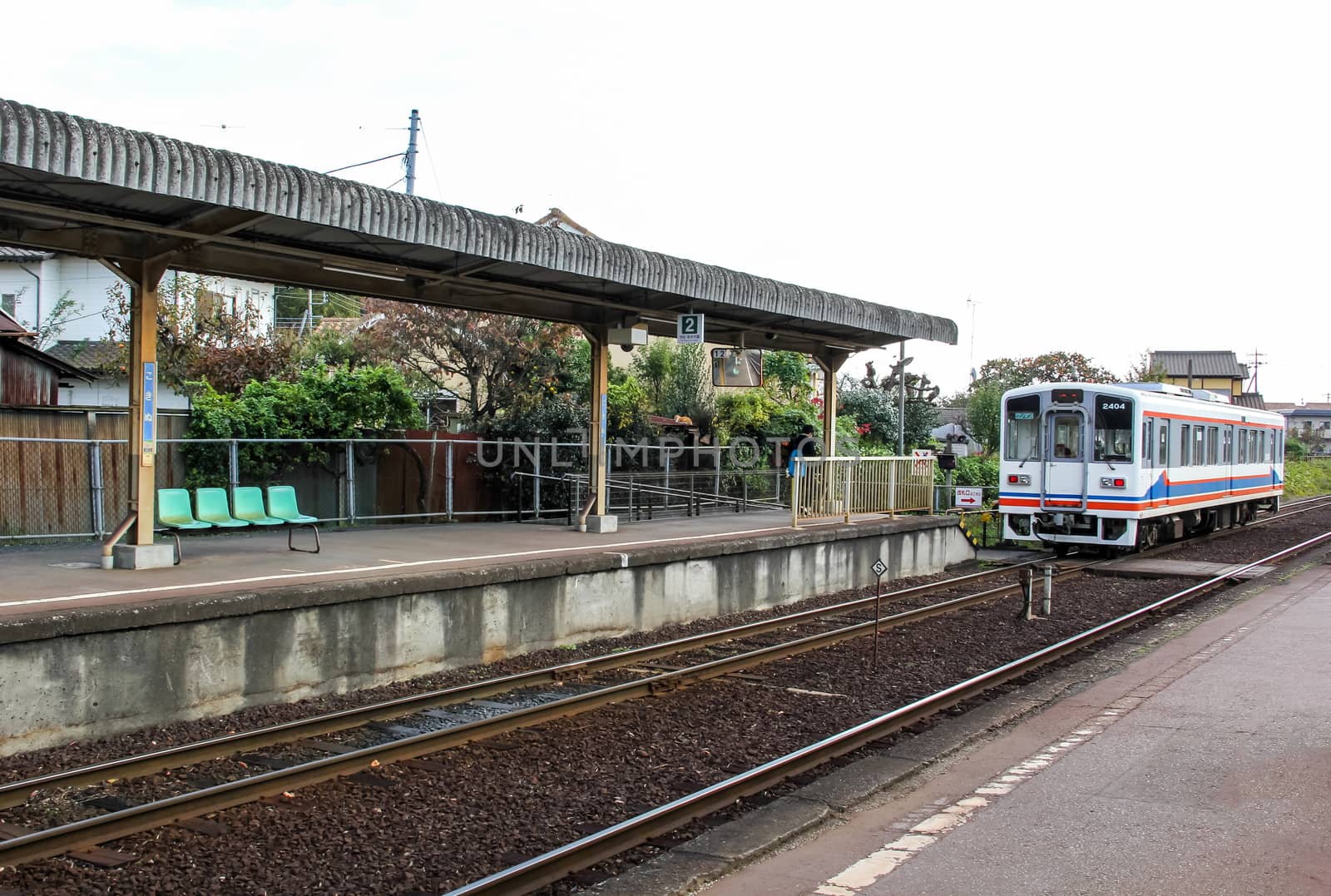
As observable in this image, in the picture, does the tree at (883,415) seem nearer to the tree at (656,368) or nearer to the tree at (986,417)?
the tree at (656,368)

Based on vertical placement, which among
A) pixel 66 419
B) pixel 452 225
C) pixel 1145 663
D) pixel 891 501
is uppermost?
pixel 452 225

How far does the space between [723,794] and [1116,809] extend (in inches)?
83.2

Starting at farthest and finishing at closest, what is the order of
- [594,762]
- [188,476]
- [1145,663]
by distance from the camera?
[188,476], [1145,663], [594,762]

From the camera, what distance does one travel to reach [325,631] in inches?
353

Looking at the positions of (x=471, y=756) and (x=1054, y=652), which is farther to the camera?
(x=1054, y=652)

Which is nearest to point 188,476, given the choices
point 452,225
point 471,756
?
point 452,225

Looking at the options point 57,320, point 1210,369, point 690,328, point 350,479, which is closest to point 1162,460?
point 690,328

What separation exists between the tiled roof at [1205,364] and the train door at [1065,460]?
76.1 metres

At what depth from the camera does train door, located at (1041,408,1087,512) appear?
19.4 meters

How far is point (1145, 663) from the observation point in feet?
35.0

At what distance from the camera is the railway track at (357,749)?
5605 mm

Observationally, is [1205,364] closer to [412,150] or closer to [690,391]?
[690,391]

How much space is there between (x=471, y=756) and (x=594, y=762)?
79 centimetres

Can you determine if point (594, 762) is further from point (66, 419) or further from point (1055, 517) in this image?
point (1055, 517)
